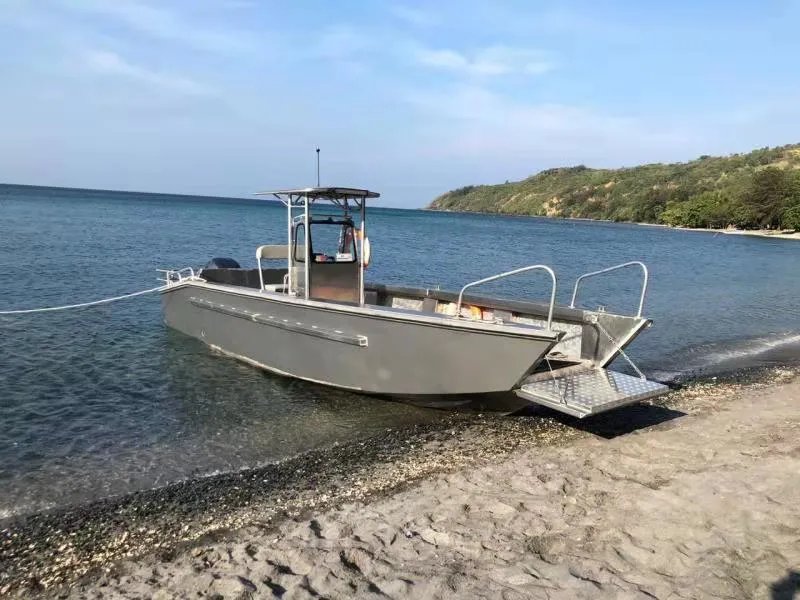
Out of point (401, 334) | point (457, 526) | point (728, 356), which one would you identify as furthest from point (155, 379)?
point (728, 356)

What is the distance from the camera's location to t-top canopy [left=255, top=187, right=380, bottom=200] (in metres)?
8.47

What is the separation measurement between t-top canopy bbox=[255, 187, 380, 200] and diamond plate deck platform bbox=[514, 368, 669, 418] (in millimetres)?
3888

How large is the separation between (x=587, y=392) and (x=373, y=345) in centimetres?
279

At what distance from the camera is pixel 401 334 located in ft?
24.3

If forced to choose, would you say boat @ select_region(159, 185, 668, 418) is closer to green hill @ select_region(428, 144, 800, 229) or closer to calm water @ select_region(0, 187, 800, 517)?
calm water @ select_region(0, 187, 800, 517)

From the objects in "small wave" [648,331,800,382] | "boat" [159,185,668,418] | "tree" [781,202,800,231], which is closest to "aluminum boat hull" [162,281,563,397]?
"boat" [159,185,668,418]

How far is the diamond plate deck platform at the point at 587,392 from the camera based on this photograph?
20.6 ft

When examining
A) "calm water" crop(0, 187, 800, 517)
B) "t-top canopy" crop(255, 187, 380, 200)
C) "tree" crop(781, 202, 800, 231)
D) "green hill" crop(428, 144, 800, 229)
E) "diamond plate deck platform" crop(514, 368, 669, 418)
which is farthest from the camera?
"green hill" crop(428, 144, 800, 229)

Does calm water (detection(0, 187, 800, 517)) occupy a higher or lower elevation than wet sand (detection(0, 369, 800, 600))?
lower

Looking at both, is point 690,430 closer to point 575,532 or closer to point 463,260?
point 575,532

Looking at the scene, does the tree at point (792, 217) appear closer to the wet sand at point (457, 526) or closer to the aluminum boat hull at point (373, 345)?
the wet sand at point (457, 526)

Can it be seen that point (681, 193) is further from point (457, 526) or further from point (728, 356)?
point (457, 526)

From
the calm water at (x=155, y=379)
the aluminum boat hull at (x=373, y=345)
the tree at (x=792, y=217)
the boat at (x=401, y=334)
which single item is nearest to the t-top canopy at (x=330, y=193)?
the boat at (x=401, y=334)

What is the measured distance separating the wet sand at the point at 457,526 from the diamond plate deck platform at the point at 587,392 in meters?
0.59
